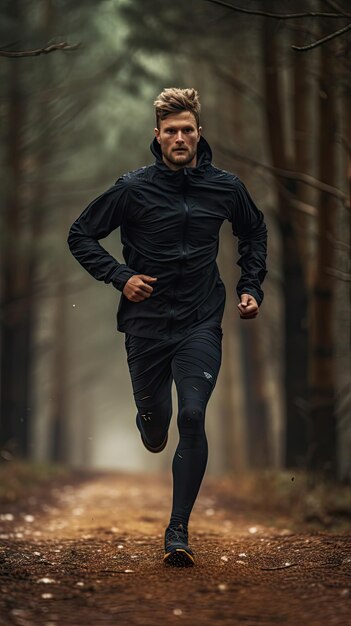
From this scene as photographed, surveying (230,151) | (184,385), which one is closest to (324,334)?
(230,151)

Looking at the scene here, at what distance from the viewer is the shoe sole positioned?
196 inches

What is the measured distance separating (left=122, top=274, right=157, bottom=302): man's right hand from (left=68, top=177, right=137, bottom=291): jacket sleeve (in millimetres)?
77

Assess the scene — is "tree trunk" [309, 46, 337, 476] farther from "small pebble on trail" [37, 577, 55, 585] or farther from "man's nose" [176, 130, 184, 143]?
"small pebble on trail" [37, 577, 55, 585]

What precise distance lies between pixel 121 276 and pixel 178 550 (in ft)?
5.37

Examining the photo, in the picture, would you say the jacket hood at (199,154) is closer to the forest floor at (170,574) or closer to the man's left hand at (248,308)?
the man's left hand at (248,308)

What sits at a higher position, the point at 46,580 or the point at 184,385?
the point at 184,385

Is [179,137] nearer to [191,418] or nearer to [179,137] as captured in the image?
[179,137]

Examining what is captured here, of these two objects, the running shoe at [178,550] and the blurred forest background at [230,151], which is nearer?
the running shoe at [178,550]

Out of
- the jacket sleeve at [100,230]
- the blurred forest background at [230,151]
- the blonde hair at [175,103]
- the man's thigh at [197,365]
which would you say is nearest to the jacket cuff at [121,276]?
the jacket sleeve at [100,230]

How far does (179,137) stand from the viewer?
209 inches

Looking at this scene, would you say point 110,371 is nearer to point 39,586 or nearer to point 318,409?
point 318,409

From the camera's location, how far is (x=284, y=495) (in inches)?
440

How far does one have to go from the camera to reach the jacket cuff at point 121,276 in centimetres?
527

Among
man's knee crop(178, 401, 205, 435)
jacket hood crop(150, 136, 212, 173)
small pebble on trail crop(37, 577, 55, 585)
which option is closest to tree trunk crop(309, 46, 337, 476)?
jacket hood crop(150, 136, 212, 173)
